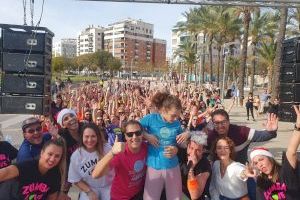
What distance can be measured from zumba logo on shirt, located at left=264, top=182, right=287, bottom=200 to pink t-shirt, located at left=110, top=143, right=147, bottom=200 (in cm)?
131

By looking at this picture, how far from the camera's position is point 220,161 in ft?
14.8

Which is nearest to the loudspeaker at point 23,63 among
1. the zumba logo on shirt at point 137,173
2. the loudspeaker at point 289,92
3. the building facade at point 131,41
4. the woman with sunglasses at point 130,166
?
the woman with sunglasses at point 130,166

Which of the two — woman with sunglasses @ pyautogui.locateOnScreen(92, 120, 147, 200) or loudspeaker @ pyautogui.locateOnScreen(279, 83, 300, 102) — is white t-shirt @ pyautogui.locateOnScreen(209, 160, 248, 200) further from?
loudspeaker @ pyautogui.locateOnScreen(279, 83, 300, 102)

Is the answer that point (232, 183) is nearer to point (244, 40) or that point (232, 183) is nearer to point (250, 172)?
point (250, 172)

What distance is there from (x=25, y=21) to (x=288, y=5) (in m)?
4.38

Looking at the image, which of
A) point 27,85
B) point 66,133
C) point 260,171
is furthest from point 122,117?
point 260,171

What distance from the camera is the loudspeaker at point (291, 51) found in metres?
6.74

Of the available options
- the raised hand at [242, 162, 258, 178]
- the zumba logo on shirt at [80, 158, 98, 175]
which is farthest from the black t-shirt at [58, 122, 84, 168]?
the raised hand at [242, 162, 258, 178]

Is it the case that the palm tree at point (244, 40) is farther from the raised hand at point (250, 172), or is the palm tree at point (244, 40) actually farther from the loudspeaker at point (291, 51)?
the raised hand at point (250, 172)

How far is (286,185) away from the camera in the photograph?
401 cm

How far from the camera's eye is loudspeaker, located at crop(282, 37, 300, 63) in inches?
265

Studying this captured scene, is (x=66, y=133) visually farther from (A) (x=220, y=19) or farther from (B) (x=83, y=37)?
(B) (x=83, y=37)

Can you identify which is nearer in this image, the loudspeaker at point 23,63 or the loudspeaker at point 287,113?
the loudspeaker at point 23,63

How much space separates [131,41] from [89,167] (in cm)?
15138
